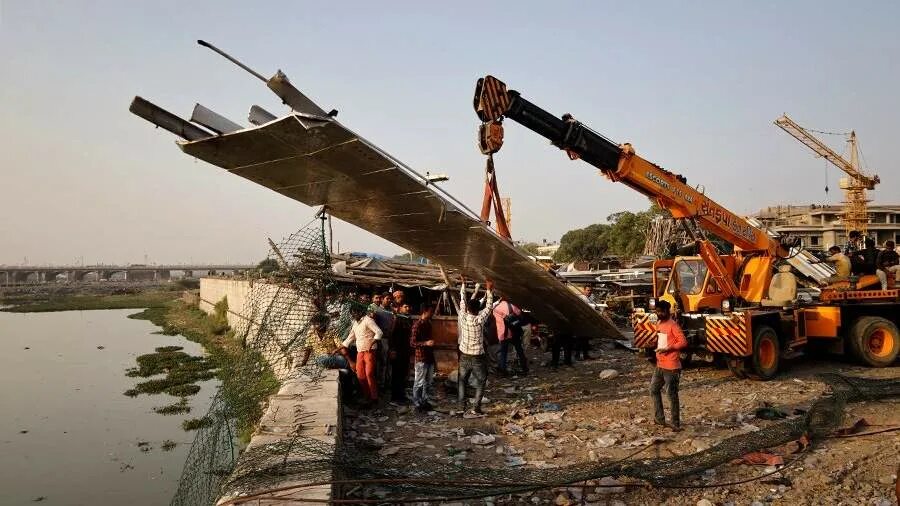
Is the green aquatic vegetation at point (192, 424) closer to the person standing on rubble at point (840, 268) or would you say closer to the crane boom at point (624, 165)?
the crane boom at point (624, 165)

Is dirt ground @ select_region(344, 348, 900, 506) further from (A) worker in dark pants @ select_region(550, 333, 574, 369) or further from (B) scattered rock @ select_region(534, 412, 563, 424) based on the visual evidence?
(A) worker in dark pants @ select_region(550, 333, 574, 369)

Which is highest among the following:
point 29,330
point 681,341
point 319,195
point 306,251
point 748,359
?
point 319,195

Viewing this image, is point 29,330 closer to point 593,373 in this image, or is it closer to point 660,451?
point 593,373

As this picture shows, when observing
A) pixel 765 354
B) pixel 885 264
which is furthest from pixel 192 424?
pixel 885 264

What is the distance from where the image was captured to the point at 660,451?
17.1ft

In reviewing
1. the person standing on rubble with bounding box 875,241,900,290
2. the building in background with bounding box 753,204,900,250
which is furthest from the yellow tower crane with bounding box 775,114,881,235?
the person standing on rubble with bounding box 875,241,900,290

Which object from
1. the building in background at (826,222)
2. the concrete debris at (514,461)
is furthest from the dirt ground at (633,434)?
the building in background at (826,222)

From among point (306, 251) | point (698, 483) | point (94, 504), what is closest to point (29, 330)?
point (94, 504)

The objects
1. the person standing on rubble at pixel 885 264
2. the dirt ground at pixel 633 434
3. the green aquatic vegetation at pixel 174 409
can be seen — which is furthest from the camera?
the green aquatic vegetation at pixel 174 409

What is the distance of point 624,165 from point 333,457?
602 centimetres

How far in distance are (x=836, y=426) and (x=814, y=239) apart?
236ft

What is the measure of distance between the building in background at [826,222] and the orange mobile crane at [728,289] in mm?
58765

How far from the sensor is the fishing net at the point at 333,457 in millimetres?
3623

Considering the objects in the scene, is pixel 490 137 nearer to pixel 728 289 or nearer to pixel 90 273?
pixel 728 289
